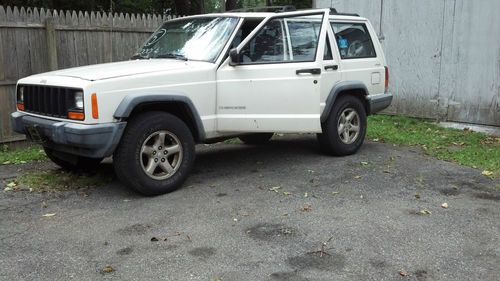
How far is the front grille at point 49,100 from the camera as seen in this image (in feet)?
16.6

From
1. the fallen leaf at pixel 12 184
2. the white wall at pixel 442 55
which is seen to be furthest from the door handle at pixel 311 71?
the white wall at pixel 442 55

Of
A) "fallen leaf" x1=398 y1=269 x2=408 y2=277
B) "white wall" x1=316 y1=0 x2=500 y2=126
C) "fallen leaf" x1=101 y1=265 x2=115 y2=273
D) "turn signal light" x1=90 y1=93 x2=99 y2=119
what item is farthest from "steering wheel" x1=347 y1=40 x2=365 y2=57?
"fallen leaf" x1=101 y1=265 x2=115 y2=273

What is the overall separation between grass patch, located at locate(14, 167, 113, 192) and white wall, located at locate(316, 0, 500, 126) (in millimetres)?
6936

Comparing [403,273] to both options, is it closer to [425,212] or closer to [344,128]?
[425,212]

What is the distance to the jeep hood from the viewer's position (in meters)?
5.12

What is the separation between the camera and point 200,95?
5707 millimetres

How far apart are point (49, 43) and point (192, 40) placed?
129 inches

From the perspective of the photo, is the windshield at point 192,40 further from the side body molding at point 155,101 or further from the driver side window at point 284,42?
the side body molding at point 155,101

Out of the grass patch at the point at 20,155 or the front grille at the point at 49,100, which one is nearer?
the front grille at the point at 49,100

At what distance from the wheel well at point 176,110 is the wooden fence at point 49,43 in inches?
141

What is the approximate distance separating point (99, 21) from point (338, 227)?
241 inches

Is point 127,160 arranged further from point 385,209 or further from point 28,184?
point 385,209

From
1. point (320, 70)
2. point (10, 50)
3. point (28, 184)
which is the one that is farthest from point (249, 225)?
point (10, 50)

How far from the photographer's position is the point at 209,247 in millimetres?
4160
